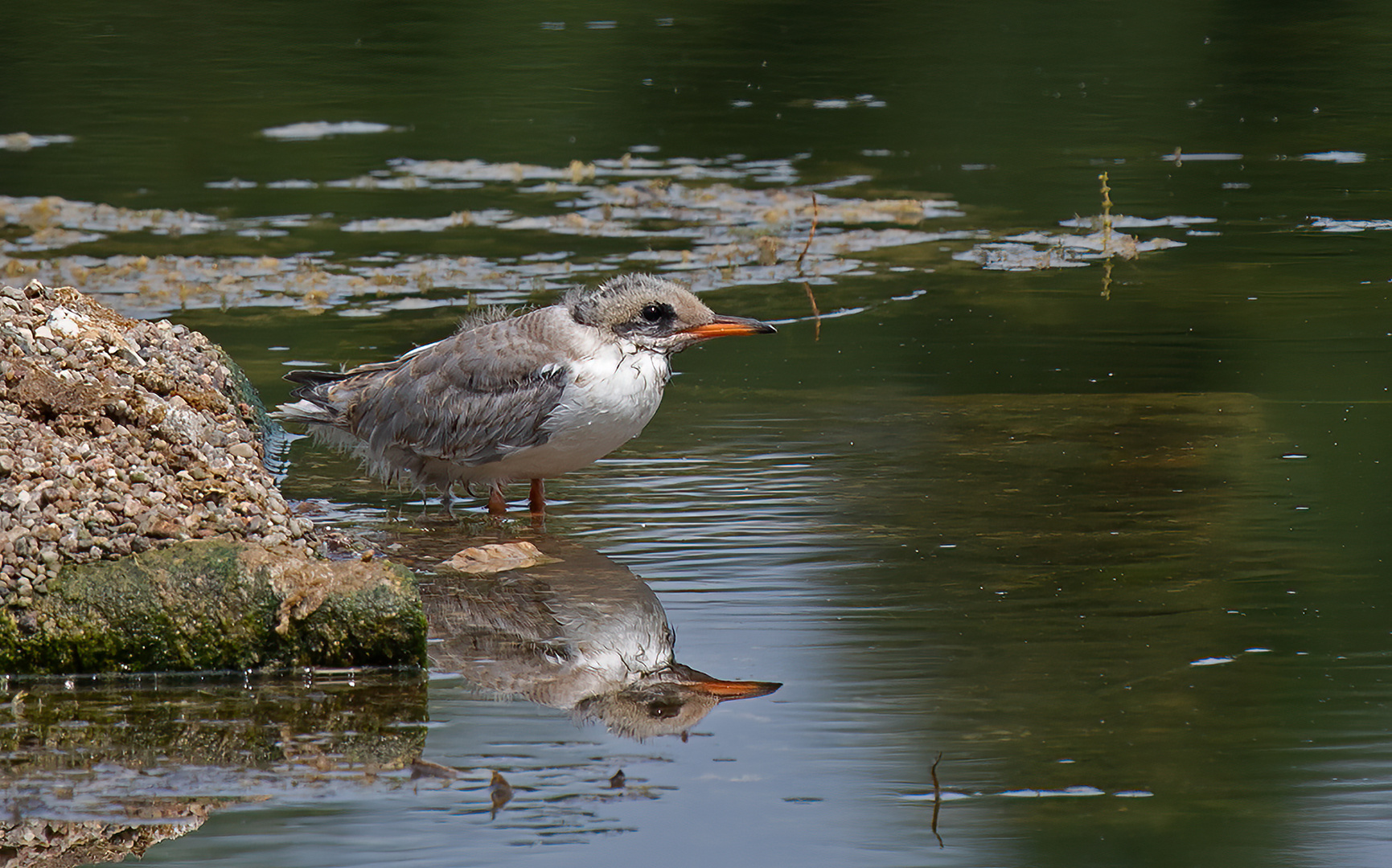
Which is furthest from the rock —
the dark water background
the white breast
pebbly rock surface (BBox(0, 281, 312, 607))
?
the white breast

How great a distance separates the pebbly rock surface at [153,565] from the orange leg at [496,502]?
1.65m

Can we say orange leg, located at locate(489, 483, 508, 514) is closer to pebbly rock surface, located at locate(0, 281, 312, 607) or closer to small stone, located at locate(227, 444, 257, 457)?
pebbly rock surface, located at locate(0, 281, 312, 607)

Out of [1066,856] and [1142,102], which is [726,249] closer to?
[1142,102]

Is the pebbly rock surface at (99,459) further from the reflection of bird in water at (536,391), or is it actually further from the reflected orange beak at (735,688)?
the reflected orange beak at (735,688)

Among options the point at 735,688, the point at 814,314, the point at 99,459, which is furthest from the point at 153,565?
the point at 814,314

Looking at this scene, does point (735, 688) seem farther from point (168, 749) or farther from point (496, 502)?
point (496, 502)

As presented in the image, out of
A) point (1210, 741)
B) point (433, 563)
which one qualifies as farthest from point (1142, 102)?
point (1210, 741)

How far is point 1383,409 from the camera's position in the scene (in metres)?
8.33

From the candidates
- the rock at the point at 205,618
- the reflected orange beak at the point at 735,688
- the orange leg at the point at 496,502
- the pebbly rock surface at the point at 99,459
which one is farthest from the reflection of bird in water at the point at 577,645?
the orange leg at the point at 496,502

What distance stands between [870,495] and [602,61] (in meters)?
15.1

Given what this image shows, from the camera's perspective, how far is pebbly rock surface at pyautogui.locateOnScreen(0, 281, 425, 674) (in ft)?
17.0

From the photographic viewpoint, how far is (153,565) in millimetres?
5242

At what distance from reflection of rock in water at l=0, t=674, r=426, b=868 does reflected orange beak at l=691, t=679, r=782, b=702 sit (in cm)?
77

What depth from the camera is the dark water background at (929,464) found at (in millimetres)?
4328
